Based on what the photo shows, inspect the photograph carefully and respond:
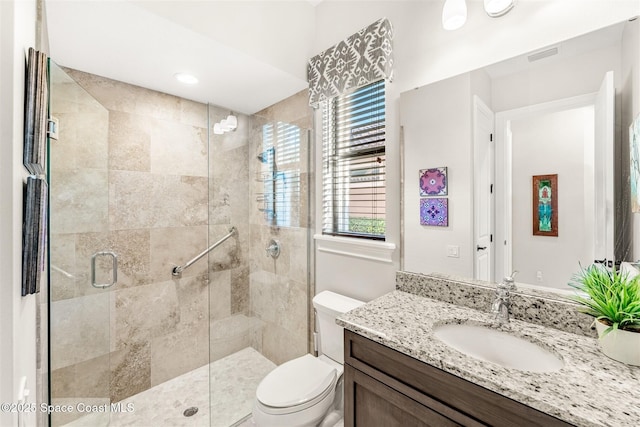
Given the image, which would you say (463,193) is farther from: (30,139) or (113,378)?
(113,378)

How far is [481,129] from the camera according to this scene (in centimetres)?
127

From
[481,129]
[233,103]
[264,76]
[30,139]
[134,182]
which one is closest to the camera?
[30,139]

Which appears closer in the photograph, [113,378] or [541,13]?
[541,13]

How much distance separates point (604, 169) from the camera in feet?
3.30

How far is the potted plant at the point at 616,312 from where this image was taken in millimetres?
809

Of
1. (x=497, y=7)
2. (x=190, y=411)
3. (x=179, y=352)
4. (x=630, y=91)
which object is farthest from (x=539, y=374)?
(x=179, y=352)

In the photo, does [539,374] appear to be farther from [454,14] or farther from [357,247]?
[454,14]

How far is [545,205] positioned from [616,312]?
1.43 feet

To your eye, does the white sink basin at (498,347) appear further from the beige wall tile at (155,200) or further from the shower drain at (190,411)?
the beige wall tile at (155,200)

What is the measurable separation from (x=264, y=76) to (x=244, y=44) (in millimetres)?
303

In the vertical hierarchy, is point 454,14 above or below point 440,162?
above

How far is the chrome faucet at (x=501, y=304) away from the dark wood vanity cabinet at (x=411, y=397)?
1.36 feet

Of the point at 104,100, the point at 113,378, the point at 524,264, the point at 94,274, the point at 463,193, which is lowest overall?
the point at 113,378

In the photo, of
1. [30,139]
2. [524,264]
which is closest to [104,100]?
[30,139]
